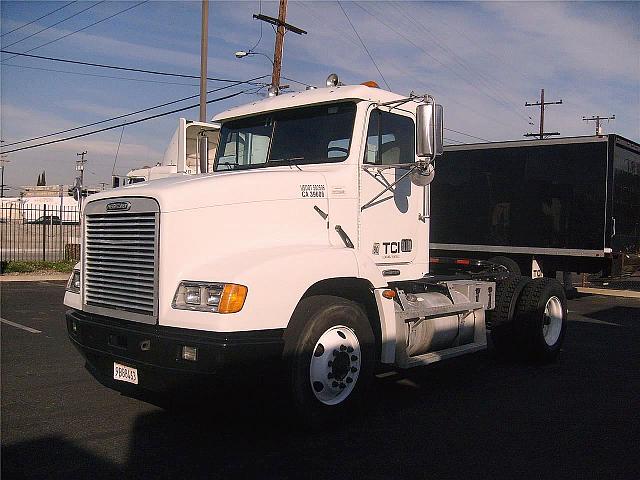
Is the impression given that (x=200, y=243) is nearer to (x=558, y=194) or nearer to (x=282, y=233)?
(x=282, y=233)

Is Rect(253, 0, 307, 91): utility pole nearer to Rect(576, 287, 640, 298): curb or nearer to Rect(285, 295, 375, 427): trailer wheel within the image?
Rect(576, 287, 640, 298): curb

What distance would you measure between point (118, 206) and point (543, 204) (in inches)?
376

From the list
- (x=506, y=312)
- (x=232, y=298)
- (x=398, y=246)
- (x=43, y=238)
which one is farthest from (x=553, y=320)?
(x=43, y=238)

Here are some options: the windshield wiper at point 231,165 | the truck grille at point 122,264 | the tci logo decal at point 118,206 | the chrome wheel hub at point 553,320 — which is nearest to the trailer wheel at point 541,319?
the chrome wheel hub at point 553,320

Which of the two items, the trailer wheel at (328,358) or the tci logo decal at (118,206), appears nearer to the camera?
the trailer wheel at (328,358)

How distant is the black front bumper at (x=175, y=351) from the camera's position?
14.5 feet

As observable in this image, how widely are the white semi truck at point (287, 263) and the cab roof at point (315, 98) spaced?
2 cm

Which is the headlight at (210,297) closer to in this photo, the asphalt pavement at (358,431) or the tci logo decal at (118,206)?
the asphalt pavement at (358,431)

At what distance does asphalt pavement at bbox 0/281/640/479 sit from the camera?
4449 mm

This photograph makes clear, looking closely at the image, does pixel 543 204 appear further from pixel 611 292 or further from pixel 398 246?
pixel 611 292

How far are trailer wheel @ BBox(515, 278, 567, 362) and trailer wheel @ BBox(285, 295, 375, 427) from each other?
3188mm

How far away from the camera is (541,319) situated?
7.97 m

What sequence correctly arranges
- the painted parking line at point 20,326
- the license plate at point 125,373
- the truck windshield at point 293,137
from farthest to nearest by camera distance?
the painted parking line at point 20,326 < the truck windshield at point 293,137 < the license plate at point 125,373

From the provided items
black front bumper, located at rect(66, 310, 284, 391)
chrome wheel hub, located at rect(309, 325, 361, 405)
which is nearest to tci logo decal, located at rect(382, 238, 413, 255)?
chrome wheel hub, located at rect(309, 325, 361, 405)
